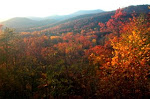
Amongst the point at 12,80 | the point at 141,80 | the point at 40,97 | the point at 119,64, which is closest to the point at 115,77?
the point at 119,64

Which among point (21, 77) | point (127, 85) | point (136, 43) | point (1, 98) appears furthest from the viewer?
point (21, 77)

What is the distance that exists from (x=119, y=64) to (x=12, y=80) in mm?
12290

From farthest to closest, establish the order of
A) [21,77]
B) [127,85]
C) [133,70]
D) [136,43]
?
1. [21,77]
2. [136,43]
3. [127,85]
4. [133,70]

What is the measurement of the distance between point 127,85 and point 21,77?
43.3ft

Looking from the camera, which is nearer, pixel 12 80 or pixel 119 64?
pixel 119 64

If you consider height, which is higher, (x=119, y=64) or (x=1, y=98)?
(x=119, y=64)

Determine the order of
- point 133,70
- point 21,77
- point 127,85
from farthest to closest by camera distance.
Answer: point 21,77 < point 127,85 < point 133,70

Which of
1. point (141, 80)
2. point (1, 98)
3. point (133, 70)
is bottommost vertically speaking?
point (1, 98)

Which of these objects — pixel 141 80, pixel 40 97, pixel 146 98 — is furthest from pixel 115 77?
pixel 40 97

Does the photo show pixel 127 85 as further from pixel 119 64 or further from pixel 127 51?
pixel 127 51

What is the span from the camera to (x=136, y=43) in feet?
58.8

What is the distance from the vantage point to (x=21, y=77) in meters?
19.1

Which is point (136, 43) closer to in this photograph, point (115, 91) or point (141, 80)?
point (141, 80)

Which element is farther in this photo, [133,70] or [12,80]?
[12,80]
